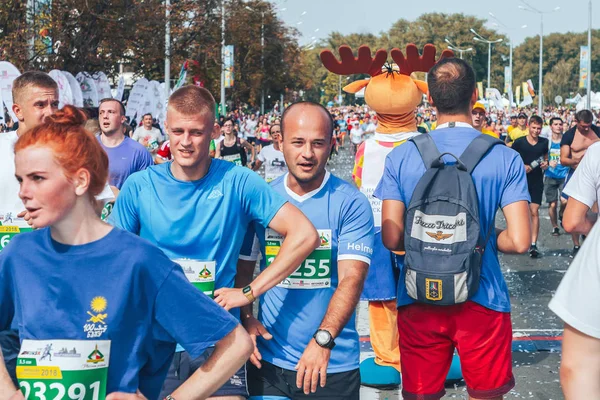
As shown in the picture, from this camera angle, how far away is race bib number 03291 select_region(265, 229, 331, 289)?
4.06 m

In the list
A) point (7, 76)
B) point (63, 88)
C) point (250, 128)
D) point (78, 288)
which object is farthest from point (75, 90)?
point (250, 128)

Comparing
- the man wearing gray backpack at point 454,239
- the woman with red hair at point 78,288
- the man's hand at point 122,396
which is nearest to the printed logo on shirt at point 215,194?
the man wearing gray backpack at point 454,239

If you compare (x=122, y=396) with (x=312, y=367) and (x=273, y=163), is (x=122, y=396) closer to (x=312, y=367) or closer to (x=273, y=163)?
(x=312, y=367)

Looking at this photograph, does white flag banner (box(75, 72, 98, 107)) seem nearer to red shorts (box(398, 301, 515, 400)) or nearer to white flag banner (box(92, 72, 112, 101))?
white flag banner (box(92, 72, 112, 101))

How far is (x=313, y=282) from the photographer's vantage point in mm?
4066

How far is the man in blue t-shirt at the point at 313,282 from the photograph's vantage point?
404 centimetres

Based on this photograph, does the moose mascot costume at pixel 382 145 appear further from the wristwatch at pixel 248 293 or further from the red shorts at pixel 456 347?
the wristwatch at pixel 248 293

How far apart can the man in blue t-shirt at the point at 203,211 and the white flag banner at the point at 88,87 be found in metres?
16.0

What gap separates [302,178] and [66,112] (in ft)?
5.22

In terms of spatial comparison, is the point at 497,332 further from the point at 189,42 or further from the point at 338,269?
the point at 189,42

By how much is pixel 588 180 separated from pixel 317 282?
1.57m

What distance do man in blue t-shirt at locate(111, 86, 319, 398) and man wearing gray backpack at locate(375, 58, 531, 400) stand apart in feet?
2.11

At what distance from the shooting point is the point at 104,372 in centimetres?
265

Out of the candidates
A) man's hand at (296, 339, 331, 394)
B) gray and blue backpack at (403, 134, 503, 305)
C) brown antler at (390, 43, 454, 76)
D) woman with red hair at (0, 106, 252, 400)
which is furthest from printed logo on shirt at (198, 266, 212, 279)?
brown antler at (390, 43, 454, 76)
